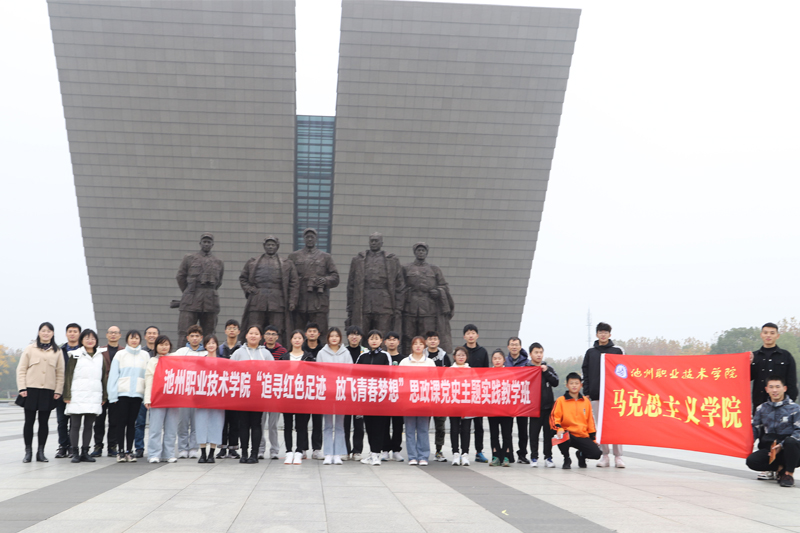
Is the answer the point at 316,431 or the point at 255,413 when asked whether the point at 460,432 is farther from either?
the point at 255,413

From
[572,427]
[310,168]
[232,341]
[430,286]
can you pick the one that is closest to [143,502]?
[232,341]

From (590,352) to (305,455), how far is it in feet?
13.2

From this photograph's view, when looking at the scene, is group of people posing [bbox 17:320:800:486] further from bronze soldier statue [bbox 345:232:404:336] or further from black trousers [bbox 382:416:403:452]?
bronze soldier statue [bbox 345:232:404:336]

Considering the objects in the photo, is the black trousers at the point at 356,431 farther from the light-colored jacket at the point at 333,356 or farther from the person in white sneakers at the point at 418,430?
the light-colored jacket at the point at 333,356

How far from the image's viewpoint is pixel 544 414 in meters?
8.22

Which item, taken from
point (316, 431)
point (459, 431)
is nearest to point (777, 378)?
point (459, 431)

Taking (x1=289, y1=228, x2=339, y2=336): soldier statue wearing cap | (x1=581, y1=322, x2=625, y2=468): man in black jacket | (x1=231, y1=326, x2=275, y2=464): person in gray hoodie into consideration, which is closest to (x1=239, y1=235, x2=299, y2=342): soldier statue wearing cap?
(x1=289, y1=228, x2=339, y2=336): soldier statue wearing cap

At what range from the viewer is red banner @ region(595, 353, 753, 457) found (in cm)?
766

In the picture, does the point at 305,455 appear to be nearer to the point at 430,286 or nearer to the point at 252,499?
the point at 252,499

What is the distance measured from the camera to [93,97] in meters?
31.2

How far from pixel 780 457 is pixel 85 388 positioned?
8.26 metres

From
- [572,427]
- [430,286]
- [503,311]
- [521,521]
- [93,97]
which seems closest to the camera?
[521,521]

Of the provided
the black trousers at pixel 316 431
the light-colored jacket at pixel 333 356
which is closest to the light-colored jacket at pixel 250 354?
the light-colored jacket at pixel 333 356

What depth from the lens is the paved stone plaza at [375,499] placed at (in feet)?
13.8
